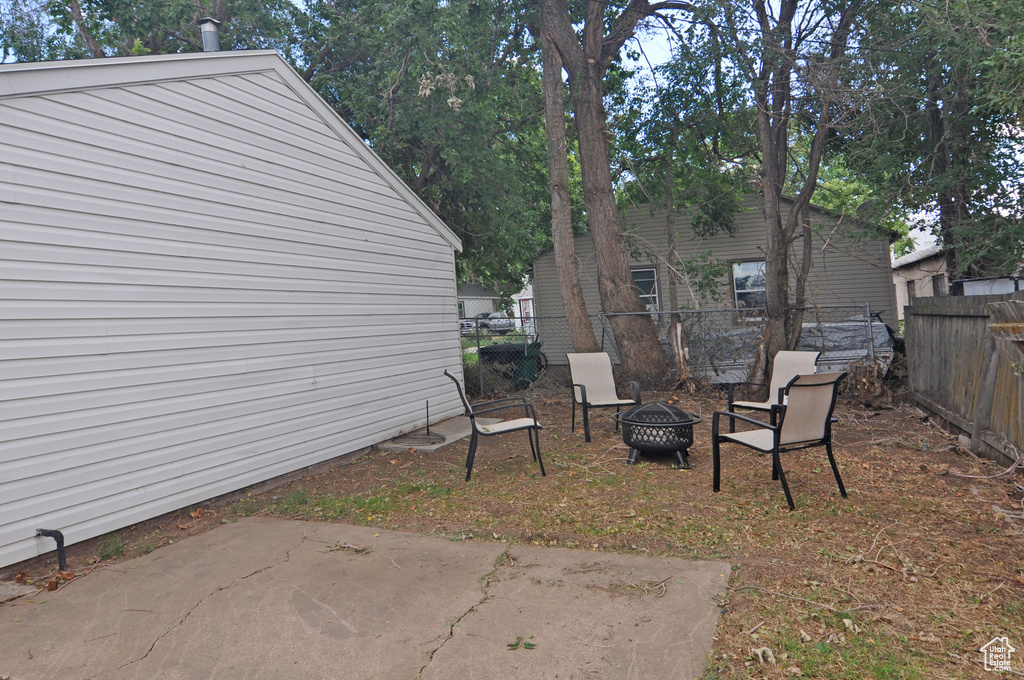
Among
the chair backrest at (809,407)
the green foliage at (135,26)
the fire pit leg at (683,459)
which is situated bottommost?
the fire pit leg at (683,459)

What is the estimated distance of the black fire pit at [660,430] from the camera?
17.6 feet

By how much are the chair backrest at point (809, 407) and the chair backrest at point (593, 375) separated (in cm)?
288

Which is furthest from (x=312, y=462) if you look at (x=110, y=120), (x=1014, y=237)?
(x=1014, y=237)

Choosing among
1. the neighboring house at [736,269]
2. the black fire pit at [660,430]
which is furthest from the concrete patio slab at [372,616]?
the neighboring house at [736,269]

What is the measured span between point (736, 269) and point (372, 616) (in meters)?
13.3

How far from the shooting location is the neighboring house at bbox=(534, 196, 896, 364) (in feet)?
44.5

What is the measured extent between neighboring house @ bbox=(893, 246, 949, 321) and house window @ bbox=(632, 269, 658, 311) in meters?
5.30

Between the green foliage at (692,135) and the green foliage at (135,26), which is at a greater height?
the green foliage at (135,26)

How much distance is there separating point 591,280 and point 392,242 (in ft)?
28.5

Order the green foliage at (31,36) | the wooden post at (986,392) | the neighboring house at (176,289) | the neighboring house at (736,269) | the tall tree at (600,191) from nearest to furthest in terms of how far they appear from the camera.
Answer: the neighboring house at (176,289) → the wooden post at (986,392) → the tall tree at (600,191) → the green foliage at (31,36) → the neighboring house at (736,269)

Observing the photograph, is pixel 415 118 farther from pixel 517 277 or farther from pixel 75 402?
pixel 75 402

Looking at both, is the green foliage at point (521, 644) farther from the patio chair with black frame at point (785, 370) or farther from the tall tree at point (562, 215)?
the tall tree at point (562, 215)

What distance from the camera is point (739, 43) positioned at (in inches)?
373

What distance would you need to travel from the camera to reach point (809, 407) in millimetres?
4305
